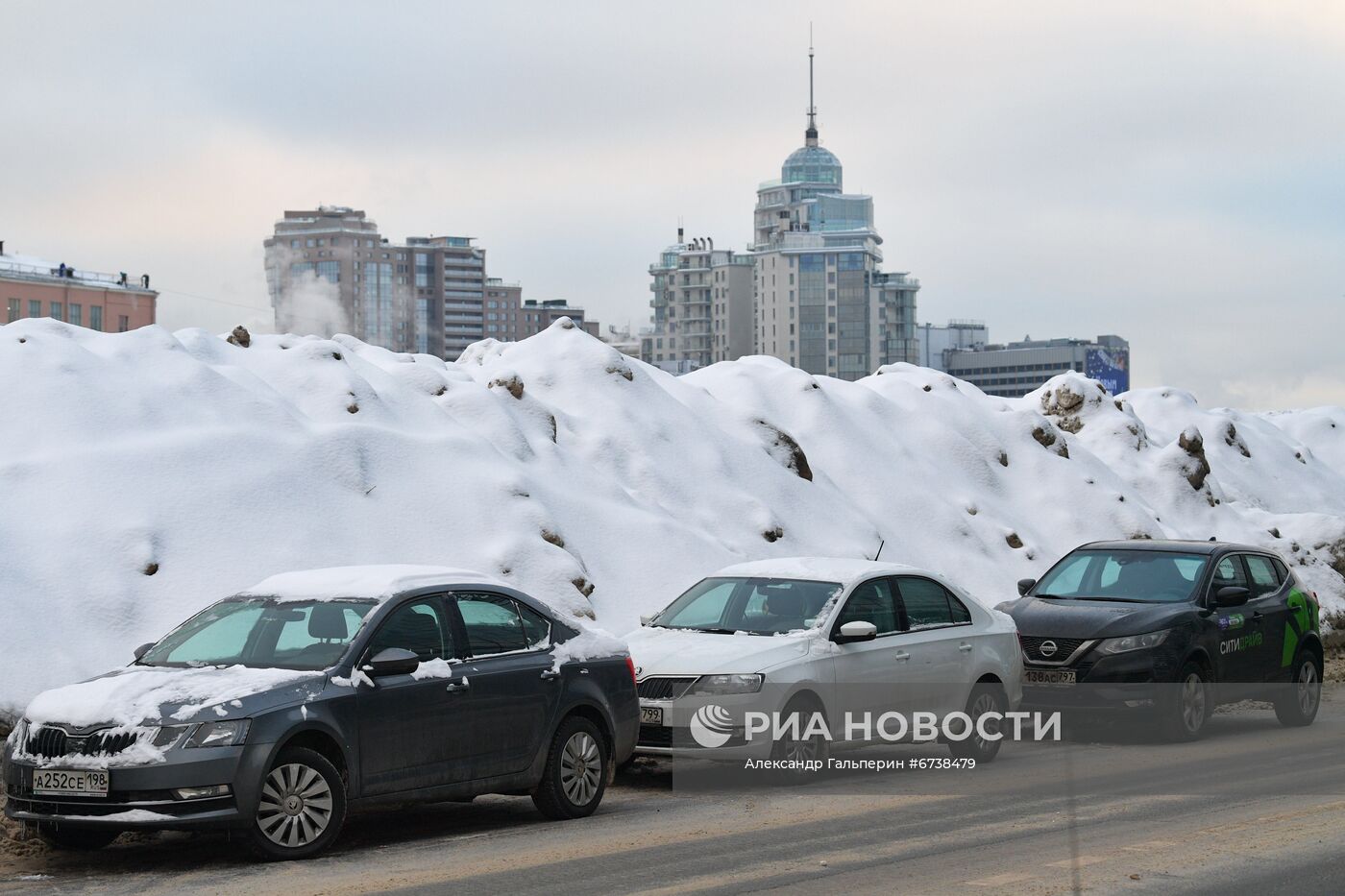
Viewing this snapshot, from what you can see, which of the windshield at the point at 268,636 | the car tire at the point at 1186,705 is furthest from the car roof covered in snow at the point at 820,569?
the windshield at the point at 268,636

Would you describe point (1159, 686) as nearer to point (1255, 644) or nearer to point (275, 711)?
point (1255, 644)

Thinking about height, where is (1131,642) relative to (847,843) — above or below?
above

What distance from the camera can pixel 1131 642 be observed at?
1444 cm

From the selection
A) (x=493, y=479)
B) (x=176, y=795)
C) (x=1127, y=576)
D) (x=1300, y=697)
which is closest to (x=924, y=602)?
(x=1127, y=576)

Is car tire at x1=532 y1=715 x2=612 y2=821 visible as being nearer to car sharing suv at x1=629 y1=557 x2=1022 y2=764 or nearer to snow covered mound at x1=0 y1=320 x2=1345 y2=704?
car sharing suv at x1=629 y1=557 x2=1022 y2=764

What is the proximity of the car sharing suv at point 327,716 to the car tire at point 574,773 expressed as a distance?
0.04 feet

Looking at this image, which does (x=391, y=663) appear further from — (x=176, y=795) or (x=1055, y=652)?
(x=1055, y=652)

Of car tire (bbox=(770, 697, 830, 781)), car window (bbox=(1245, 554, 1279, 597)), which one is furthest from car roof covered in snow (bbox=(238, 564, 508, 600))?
car window (bbox=(1245, 554, 1279, 597))

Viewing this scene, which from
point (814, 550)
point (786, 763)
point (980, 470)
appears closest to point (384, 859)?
point (786, 763)

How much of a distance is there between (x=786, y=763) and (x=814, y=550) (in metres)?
10.9

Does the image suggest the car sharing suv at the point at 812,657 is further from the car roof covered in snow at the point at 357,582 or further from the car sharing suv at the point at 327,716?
the car roof covered in snow at the point at 357,582

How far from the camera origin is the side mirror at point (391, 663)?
372 inches

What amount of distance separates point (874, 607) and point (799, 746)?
1473 mm

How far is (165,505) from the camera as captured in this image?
1678cm
